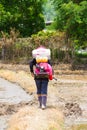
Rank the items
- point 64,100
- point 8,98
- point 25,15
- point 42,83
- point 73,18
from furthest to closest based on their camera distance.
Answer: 1. point 25,15
2. point 73,18
3. point 8,98
4. point 64,100
5. point 42,83

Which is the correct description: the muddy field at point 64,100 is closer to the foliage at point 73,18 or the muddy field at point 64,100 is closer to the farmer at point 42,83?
the farmer at point 42,83

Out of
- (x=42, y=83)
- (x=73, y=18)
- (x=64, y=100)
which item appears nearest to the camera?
(x=42, y=83)

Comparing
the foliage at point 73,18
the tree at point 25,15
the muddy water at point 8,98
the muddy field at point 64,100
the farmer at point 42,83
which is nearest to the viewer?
the muddy field at point 64,100

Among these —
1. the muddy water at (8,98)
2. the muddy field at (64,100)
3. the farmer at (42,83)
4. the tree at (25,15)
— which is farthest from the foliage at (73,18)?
the farmer at (42,83)

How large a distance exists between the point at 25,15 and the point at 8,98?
29383 mm

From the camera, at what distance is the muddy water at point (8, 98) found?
13.5 m

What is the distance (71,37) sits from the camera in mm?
37250

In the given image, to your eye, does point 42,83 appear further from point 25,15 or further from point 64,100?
point 25,15

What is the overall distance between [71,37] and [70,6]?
2884mm

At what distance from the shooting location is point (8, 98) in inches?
696

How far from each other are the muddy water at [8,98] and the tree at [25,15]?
71.7 ft

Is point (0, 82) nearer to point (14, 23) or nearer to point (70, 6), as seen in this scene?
point (70, 6)

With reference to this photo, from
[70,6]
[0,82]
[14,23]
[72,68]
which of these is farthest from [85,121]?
[14,23]

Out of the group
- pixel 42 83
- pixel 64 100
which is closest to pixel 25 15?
pixel 64 100
